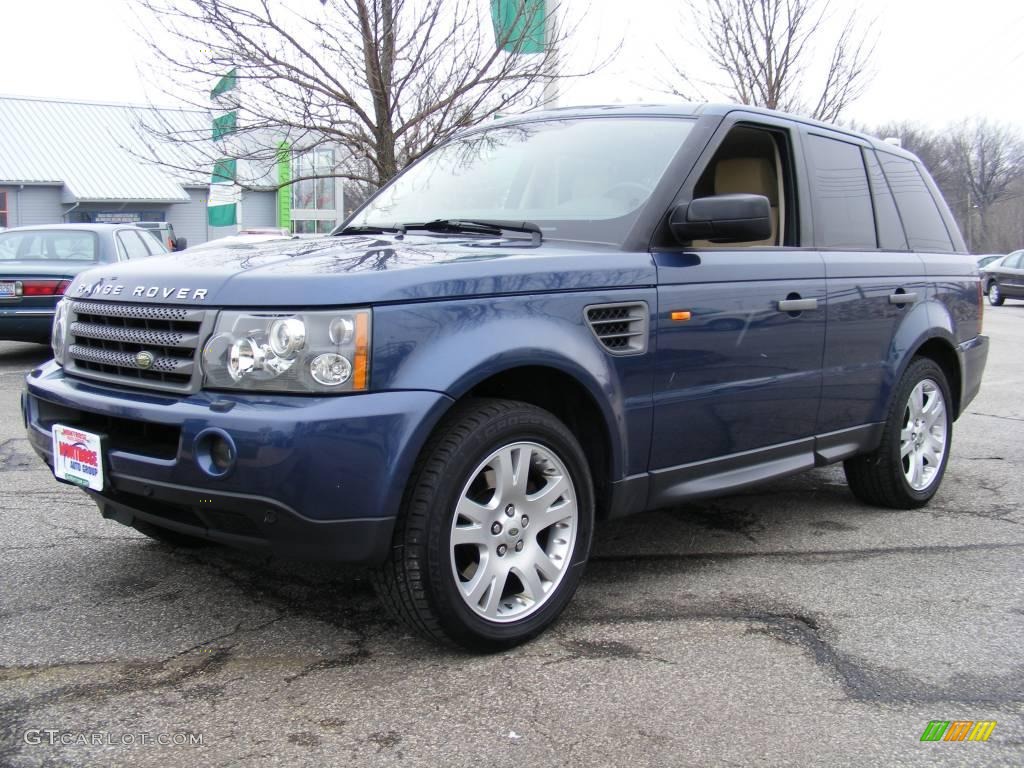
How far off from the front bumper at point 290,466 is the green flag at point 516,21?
920 cm

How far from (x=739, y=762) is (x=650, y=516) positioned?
2.41 m

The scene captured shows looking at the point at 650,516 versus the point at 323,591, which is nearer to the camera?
the point at 323,591

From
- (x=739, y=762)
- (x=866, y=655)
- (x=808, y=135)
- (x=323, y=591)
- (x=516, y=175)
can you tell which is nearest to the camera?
(x=739, y=762)

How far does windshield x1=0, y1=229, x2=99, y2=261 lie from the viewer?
1103 cm

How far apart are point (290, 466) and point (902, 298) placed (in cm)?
329

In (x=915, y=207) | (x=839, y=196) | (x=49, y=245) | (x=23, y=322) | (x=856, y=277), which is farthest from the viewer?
(x=49, y=245)

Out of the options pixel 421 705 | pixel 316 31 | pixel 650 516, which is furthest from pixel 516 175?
pixel 316 31

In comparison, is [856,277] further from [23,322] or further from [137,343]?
[23,322]

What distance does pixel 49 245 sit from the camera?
36.4ft

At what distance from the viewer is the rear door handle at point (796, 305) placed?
4.05 m

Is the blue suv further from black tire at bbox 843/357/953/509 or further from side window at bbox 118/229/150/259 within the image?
side window at bbox 118/229/150/259

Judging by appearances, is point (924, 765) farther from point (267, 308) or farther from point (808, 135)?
point (808, 135)

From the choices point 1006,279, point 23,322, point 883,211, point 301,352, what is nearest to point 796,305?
point 883,211

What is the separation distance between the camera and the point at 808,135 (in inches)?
182
